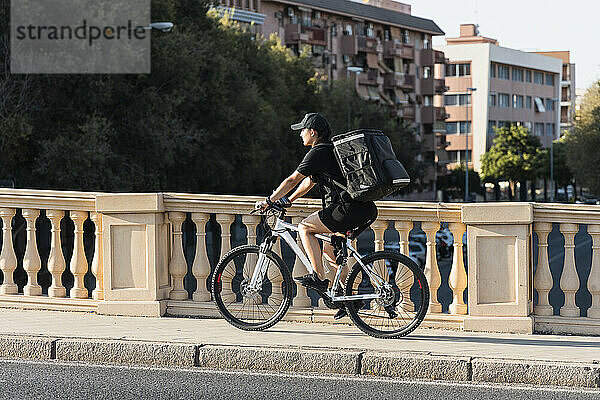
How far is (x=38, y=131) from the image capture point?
106ft

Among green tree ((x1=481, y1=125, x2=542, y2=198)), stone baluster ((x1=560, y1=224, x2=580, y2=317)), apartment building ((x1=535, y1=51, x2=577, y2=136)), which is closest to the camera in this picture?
stone baluster ((x1=560, y1=224, x2=580, y2=317))

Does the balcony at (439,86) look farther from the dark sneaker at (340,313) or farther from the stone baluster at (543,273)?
the dark sneaker at (340,313)

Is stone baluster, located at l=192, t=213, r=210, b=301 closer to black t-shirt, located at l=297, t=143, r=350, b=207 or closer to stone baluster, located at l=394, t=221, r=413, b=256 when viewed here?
black t-shirt, located at l=297, t=143, r=350, b=207

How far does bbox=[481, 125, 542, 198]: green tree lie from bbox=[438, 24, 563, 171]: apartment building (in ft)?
14.5

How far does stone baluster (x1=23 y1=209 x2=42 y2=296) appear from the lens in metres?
9.93

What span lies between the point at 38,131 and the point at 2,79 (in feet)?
7.10

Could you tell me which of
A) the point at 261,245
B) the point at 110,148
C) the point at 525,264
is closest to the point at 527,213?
the point at 525,264

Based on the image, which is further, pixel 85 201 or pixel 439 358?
pixel 85 201

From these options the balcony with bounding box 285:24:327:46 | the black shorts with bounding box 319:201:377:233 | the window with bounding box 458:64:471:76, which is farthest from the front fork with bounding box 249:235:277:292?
the window with bounding box 458:64:471:76

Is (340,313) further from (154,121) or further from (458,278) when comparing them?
(154,121)

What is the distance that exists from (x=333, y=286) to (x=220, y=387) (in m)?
1.72

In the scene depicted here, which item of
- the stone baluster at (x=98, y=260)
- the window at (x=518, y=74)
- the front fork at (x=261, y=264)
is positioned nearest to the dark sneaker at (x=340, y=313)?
the front fork at (x=261, y=264)

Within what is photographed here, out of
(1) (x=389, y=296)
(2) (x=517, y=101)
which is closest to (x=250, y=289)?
(1) (x=389, y=296)

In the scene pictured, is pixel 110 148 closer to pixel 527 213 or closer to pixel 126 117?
pixel 126 117
